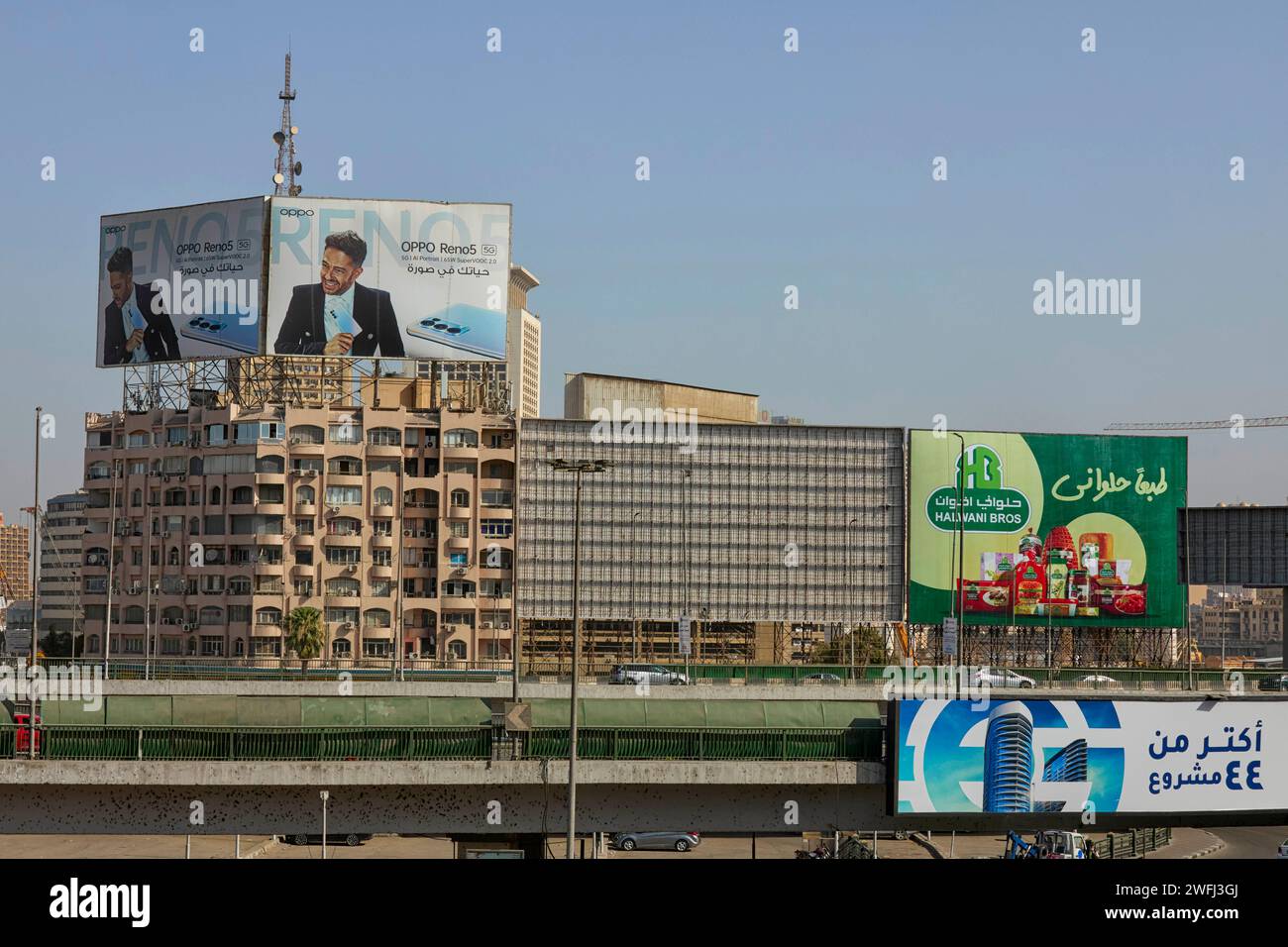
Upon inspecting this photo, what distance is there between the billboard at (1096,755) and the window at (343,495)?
3033 inches

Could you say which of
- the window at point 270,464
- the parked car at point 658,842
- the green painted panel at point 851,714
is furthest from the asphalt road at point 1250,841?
the window at point 270,464

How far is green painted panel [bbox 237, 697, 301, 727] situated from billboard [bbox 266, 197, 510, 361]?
6173 cm

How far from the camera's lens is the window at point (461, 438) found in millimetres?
110062

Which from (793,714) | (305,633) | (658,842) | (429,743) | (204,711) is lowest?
(658,842)

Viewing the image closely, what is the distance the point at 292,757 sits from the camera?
3488 cm

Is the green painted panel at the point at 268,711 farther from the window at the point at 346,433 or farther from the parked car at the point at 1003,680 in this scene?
the window at the point at 346,433

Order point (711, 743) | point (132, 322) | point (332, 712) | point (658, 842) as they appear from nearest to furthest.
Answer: point (711, 743), point (332, 712), point (658, 842), point (132, 322)

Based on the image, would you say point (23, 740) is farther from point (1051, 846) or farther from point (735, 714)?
point (1051, 846)

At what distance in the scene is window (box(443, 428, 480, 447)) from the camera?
110062 millimetres

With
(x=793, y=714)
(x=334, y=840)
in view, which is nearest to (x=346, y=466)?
(x=334, y=840)

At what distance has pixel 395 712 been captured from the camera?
37500mm

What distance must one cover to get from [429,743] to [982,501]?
255ft

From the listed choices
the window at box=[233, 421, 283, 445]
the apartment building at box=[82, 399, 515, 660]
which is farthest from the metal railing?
the window at box=[233, 421, 283, 445]
